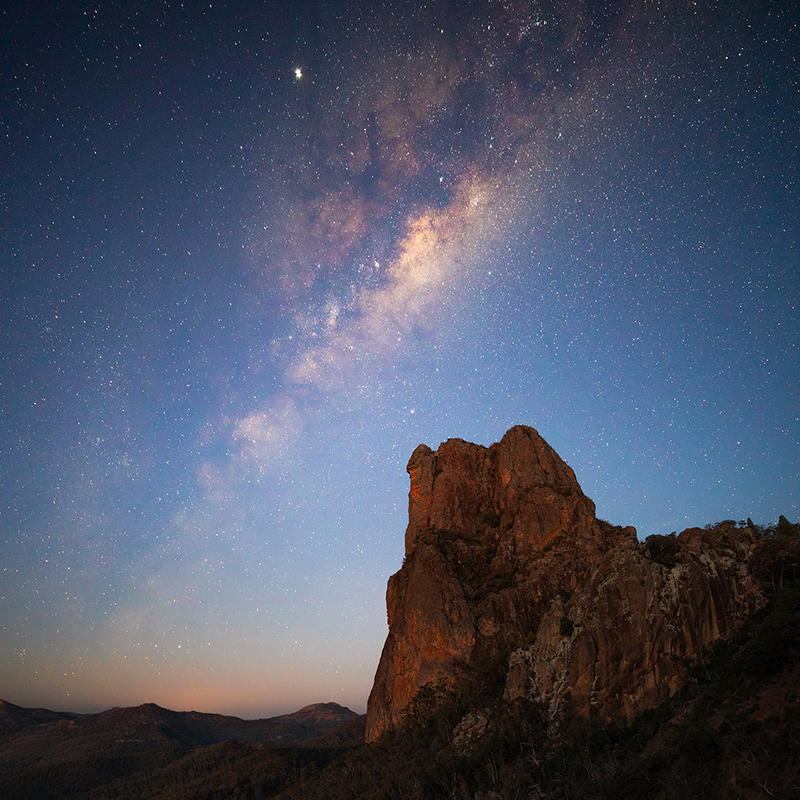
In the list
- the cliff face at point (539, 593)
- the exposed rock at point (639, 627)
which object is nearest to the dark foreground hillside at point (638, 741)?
the exposed rock at point (639, 627)

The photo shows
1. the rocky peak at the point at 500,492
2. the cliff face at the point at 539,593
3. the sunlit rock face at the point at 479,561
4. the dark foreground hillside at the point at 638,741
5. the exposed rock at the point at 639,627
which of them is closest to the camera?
the dark foreground hillside at the point at 638,741

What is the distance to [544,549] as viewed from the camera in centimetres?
8000

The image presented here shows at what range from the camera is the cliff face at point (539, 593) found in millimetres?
53219

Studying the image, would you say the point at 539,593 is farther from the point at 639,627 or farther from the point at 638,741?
the point at 638,741

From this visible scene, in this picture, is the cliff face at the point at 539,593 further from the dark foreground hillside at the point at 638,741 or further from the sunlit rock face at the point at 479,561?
the dark foreground hillside at the point at 638,741

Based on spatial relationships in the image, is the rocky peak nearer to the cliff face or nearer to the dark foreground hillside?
the cliff face

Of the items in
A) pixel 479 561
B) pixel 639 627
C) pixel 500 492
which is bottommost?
pixel 639 627

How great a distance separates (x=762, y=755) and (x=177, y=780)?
233690 millimetres

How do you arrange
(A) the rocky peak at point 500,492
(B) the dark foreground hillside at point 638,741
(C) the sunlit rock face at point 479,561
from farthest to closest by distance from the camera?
(A) the rocky peak at point 500,492
(C) the sunlit rock face at point 479,561
(B) the dark foreground hillside at point 638,741

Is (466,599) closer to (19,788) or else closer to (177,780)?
(177,780)

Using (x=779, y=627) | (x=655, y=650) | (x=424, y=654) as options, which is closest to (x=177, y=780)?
(x=424, y=654)

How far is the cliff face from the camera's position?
53219mm

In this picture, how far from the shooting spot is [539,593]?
2918 inches

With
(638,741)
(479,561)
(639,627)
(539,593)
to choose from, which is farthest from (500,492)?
(638,741)
